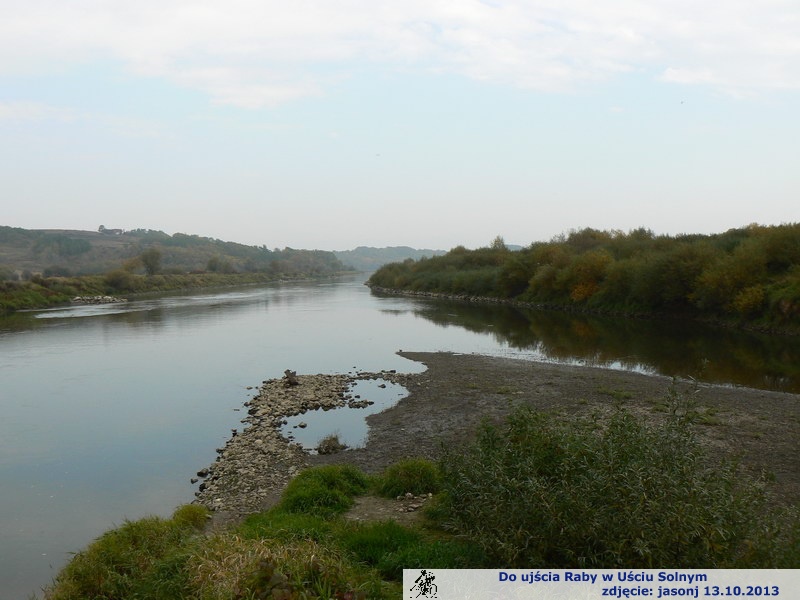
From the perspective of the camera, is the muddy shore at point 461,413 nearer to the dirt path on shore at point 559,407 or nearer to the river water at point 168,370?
the dirt path on shore at point 559,407

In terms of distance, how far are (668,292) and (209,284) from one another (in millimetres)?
94018

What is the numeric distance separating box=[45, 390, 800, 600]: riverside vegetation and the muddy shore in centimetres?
178

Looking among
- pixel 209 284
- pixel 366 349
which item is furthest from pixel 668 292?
pixel 209 284

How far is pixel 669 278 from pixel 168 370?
37197 mm

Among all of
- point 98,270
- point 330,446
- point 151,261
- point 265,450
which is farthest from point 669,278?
point 98,270

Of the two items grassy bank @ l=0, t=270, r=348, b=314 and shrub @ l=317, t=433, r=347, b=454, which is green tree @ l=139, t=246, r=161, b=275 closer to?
grassy bank @ l=0, t=270, r=348, b=314

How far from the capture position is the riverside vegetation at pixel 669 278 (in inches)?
1451

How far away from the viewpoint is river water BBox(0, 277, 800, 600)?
1127 cm

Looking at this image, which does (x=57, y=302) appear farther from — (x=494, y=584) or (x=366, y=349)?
(x=494, y=584)

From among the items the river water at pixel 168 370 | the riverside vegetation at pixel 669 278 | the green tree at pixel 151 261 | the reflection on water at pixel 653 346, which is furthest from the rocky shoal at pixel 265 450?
the green tree at pixel 151 261

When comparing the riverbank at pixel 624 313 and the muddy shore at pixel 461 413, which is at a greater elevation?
the riverbank at pixel 624 313

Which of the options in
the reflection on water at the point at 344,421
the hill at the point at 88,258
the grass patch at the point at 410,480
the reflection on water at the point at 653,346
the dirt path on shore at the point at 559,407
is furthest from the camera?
the hill at the point at 88,258

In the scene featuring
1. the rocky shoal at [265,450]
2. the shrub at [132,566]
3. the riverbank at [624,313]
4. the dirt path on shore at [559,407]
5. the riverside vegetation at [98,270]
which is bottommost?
the rocky shoal at [265,450]

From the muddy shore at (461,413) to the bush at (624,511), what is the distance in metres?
2.18
